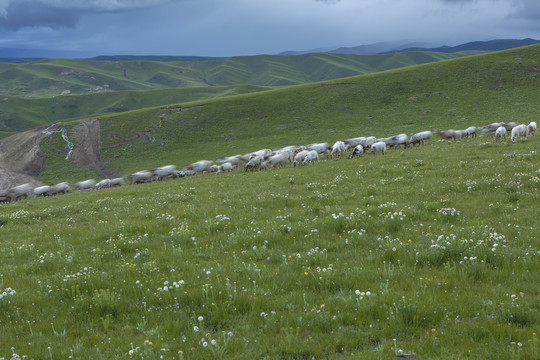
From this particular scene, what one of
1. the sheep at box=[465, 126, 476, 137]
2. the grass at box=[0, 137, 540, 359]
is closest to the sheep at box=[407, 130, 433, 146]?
the sheep at box=[465, 126, 476, 137]

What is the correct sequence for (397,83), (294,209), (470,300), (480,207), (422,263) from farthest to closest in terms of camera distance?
(397,83), (294,209), (480,207), (422,263), (470,300)

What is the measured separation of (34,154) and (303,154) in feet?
212

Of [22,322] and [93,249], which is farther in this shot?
[93,249]

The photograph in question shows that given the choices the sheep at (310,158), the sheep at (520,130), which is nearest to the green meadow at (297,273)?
the sheep at (310,158)

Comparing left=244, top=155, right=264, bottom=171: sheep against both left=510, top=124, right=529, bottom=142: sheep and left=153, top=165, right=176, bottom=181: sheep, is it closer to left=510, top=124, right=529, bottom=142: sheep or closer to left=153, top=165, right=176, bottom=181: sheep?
left=153, top=165, right=176, bottom=181: sheep

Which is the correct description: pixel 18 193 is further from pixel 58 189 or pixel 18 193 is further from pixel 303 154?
pixel 303 154

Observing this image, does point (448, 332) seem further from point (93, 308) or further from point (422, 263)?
point (93, 308)

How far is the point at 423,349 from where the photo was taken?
164 inches

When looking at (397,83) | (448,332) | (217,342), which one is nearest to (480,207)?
(448,332)

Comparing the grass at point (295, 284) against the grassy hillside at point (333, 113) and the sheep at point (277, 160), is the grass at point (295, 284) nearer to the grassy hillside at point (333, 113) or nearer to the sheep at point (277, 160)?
the sheep at point (277, 160)

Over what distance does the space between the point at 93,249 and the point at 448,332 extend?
356 inches

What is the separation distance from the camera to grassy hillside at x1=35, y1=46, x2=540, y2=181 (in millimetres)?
60281

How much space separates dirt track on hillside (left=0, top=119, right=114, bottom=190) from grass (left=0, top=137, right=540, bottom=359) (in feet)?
186

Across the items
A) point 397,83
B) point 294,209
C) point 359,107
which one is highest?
point 397,83
